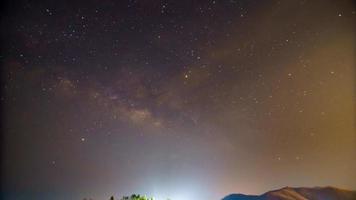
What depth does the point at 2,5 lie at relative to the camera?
12922 mm

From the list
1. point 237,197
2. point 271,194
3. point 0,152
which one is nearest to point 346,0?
point 0,152

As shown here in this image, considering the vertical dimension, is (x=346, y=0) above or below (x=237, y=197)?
below

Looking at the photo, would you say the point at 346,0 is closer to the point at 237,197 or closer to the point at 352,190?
the point at 352,190

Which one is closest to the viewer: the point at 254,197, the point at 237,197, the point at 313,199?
the point at 313,199

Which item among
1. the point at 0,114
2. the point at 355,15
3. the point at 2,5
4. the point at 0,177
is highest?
the point at 2,5

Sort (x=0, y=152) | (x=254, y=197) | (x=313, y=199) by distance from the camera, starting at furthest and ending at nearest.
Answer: (x=254, y=197) → (x=313, y=199) → (x=0, y=152)

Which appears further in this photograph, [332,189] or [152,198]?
[332,189]

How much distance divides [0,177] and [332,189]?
123 m

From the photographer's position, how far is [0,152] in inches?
496

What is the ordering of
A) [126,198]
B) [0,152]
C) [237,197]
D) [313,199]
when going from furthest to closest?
[237,197] → [313,199] → [126,198] → [0,152]

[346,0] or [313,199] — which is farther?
[313,199]

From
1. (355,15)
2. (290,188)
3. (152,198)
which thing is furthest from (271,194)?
(355,15)

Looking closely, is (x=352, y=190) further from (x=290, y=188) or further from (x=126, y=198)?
(x=126, y=198)

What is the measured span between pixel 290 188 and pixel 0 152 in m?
117
